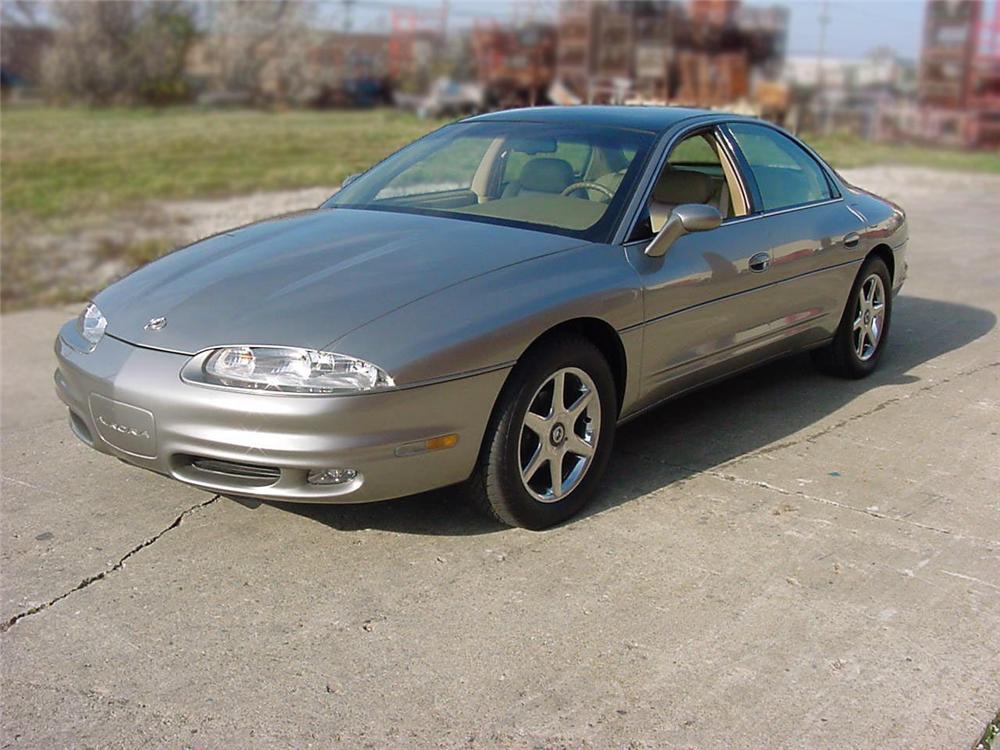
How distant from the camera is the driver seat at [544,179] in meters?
4.73

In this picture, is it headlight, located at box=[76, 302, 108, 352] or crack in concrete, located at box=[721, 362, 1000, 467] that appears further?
crack in concrete, located at box=[721, 362, 1000, 467]

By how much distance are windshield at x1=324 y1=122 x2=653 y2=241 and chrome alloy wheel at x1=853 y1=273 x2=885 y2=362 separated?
1727 mm

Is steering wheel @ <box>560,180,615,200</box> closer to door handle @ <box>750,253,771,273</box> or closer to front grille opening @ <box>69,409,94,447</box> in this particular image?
door handle @ <box>750,253,771,273</box>

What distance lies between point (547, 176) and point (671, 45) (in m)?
28.3

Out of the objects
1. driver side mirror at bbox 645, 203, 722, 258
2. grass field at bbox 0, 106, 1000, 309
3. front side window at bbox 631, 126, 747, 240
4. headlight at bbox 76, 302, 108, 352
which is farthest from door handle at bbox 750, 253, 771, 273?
grass field at bbox 0, 106, 1000, 309

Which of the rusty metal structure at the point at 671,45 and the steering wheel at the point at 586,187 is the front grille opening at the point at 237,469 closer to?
the steering wheel at the point at 586,187

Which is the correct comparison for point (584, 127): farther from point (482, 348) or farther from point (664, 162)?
point (482, 348)

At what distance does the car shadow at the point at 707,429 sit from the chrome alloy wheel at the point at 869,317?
0.17 meters

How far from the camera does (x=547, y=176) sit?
4781mm

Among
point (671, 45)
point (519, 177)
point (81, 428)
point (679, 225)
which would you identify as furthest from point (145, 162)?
point (671, 45)

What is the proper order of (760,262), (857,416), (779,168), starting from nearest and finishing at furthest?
(760,262) < (857,416) < (779,168)

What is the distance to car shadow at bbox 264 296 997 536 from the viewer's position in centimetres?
418

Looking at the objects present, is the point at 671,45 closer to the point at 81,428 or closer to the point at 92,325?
the point at 92,325

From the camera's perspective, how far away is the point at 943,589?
3.62 m
